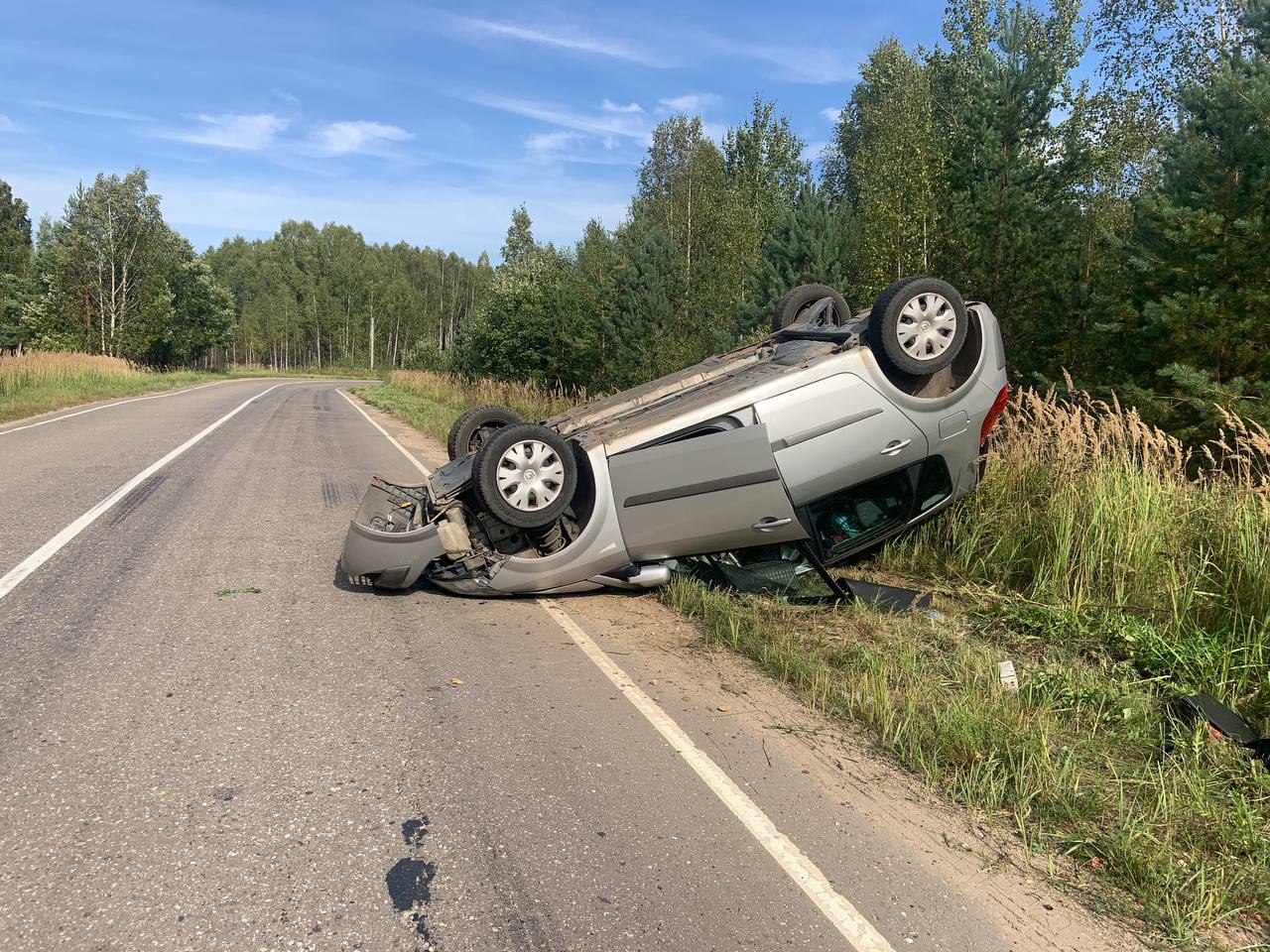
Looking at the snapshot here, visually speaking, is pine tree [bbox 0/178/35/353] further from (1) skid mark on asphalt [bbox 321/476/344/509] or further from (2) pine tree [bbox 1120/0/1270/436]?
(2) pine tree [bbox 1120/0/1270/436]

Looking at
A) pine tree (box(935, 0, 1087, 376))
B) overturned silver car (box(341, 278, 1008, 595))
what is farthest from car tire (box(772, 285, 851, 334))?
pine tree (box(935, 0, 1087, 376))

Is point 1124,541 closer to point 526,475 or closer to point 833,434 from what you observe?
point 833,434

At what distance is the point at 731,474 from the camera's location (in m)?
5.17

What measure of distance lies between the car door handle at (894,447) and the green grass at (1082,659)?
1.06m

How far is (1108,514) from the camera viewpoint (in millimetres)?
5512

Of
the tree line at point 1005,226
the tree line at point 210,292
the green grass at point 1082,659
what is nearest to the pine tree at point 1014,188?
the tree line at point 1005,226

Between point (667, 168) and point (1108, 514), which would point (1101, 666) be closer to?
point (1108, 514)

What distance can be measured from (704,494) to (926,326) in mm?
1913

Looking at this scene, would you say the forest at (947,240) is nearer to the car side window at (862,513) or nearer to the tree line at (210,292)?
the tree line at (210,292)

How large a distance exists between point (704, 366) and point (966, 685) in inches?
136

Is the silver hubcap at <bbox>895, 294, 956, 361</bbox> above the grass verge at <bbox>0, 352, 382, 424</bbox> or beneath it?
above

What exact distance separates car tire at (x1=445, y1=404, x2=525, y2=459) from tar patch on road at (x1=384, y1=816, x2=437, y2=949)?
4305 mm

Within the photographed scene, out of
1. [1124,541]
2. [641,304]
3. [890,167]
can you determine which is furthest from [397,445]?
[890,167]

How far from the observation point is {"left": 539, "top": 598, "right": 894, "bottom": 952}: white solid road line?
2477 millimetres
